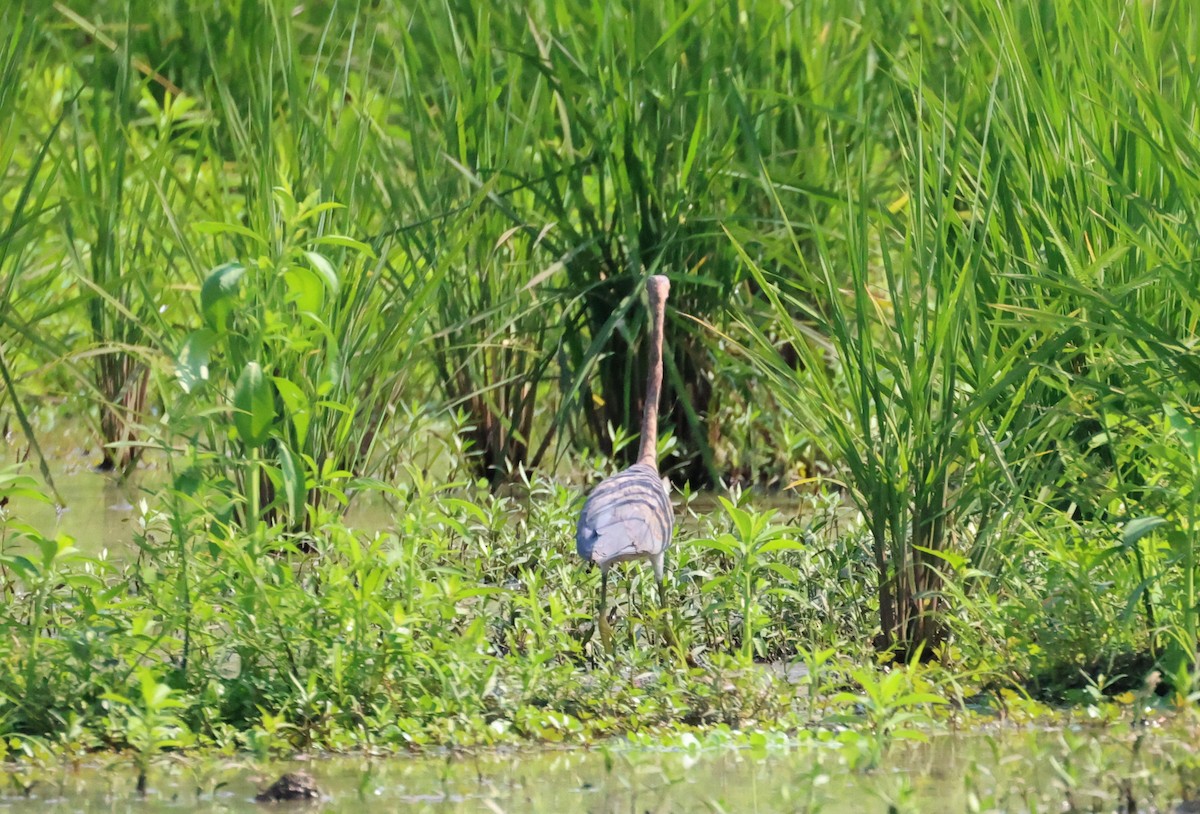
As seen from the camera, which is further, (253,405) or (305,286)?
(305,286)

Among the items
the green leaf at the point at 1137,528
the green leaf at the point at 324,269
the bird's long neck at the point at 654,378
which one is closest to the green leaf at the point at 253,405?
the green leaf at the point at 324,269

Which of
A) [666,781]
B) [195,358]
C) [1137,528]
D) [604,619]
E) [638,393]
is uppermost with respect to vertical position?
[195,358]

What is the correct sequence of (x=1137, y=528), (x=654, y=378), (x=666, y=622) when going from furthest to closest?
(x=654, y=378) < (x=666, y=622) < (x=1137, y=528)

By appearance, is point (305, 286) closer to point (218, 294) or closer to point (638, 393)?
point (218, 294)

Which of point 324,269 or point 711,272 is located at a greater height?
point 324,269

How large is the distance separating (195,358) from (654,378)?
4.74ft

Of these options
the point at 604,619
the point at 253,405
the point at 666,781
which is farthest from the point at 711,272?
the point at 666,781

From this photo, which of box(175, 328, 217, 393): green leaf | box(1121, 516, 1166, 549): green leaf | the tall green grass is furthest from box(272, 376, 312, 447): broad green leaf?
box(1121, 516, 1166, 549): green leaf

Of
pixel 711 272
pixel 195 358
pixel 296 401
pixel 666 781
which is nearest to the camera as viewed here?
pixel 666 781

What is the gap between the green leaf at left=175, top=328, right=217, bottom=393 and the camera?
3469mm

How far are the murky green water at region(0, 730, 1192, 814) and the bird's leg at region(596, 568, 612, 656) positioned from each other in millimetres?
598

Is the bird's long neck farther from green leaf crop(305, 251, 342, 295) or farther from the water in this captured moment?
the water

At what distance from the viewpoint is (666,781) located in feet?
9.75

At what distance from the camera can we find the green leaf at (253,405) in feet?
11.6
